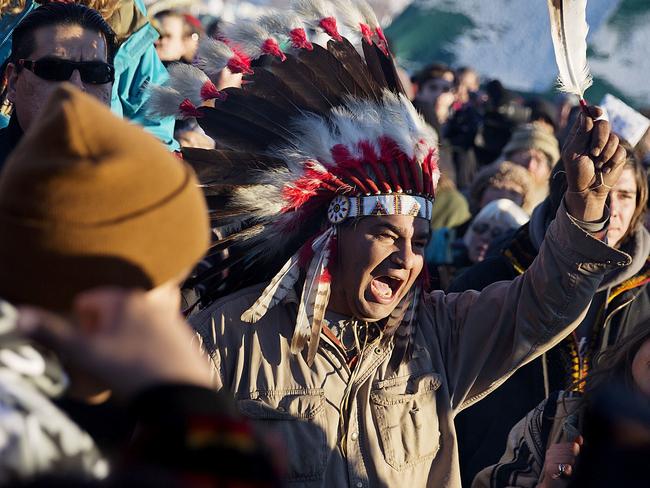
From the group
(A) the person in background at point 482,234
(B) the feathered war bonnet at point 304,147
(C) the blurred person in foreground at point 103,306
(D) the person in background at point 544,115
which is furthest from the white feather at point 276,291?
(D) the person in background at point 544,115

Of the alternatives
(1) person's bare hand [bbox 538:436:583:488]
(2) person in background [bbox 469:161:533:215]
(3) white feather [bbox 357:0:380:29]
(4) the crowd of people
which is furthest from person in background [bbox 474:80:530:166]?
(1) person's bare hand [bbox 538:436:583:488]

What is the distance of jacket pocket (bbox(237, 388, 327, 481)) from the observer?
3068 millimetres

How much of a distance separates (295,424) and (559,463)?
0.79 metres

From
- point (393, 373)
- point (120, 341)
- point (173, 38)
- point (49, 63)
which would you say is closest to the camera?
point (120, 341)

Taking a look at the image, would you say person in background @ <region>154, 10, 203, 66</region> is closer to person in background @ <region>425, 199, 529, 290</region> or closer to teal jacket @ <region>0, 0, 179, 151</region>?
teal jacket @ <region>0, 0, 179, 151</region>

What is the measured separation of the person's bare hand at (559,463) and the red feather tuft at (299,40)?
156cm

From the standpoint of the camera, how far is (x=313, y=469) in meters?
3.07

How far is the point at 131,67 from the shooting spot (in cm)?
450

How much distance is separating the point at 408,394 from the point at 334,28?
1284 millimetres

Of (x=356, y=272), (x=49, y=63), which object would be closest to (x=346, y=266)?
(x=356, y=272)

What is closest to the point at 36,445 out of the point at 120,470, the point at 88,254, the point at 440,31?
the point at 120,470

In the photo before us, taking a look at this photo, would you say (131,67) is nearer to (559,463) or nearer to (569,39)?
(569,39)

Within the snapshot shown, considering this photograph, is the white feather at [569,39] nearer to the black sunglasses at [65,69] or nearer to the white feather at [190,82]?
the white feather at [190,82]

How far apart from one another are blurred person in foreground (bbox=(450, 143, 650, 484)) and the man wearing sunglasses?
5.77 ft
